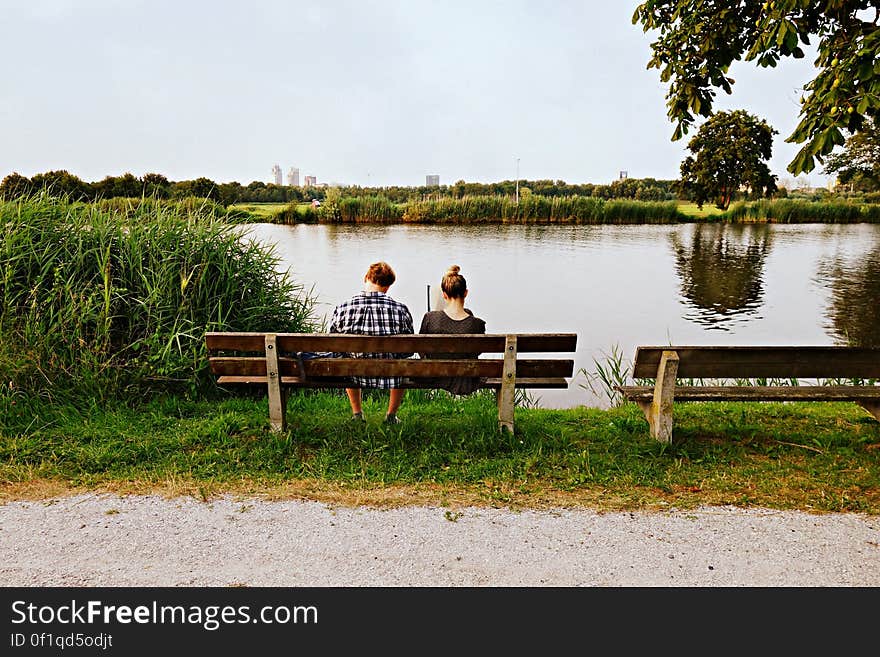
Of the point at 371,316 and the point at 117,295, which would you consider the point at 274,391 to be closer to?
the point at 371,316

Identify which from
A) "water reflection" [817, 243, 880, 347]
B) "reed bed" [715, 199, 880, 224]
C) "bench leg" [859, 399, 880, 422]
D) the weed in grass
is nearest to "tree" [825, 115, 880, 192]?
"reed bed" [715, 199, 880, 224]

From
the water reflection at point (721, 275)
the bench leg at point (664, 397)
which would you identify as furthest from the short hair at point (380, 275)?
the water reflection at point (721, 275)

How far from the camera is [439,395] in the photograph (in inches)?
270

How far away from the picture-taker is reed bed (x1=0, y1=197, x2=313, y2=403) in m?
5.55

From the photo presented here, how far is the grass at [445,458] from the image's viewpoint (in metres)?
3.90

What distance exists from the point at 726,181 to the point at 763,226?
5.61 meters

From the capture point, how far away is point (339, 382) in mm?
4809

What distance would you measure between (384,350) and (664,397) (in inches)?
71.3

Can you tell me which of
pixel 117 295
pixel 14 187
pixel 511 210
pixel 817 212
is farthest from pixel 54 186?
pixel 817 212

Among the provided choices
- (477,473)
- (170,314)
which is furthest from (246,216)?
(477,473)

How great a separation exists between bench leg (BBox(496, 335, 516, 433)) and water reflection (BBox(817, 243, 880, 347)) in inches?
276

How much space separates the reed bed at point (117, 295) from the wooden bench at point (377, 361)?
1289 mm

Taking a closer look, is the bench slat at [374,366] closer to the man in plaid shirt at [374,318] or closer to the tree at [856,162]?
the man in plaid shirt at [374,318]
